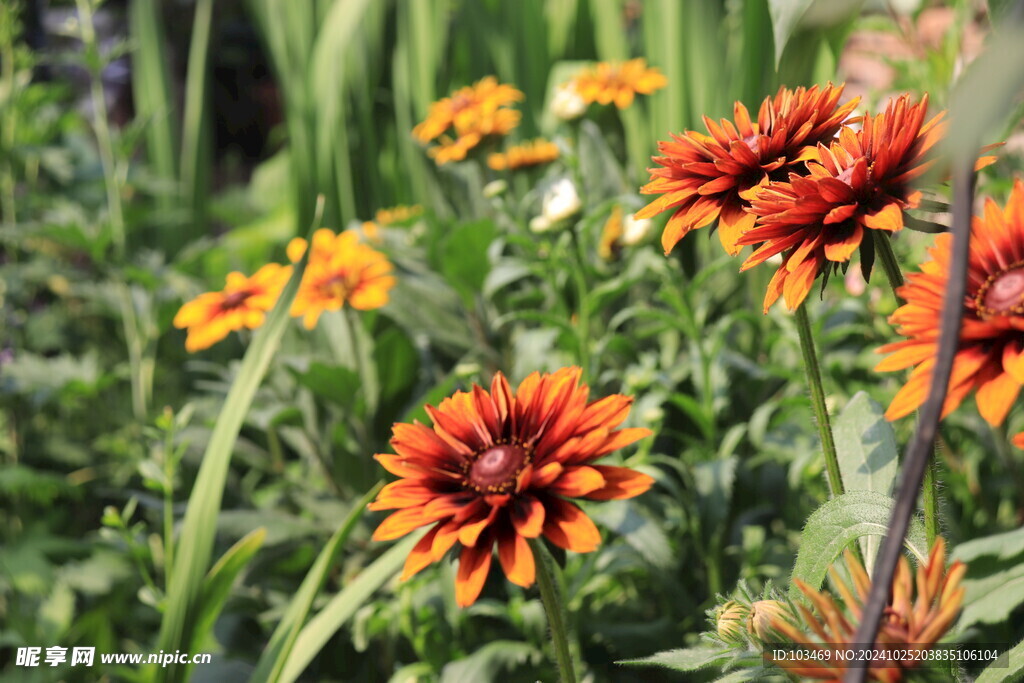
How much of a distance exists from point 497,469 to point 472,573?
0.22 feet

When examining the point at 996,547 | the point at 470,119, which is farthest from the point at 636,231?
the point at 996,547

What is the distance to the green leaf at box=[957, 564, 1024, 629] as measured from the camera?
0.65 m

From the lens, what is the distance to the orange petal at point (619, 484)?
46 centimetres

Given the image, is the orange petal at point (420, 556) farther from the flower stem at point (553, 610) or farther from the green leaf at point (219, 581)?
the green leaf at point (219, 581)

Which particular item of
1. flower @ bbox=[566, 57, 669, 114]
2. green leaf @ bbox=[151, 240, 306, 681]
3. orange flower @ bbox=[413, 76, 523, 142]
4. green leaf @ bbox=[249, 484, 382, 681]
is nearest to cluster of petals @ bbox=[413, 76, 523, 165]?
orange flower @ bbox=[413, 76, 523, 142]

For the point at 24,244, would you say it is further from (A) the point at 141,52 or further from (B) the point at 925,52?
(B) the point at 925,52

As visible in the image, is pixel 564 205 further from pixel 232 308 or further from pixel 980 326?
pixel 980 326

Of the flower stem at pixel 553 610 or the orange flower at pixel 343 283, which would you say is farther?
the orange flower at pixel 343 283

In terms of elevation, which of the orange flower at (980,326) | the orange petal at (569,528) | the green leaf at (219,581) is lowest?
the green leaf at (219,581)

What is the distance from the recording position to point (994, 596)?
669 mm

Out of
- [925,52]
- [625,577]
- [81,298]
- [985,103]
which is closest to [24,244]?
[81,298]

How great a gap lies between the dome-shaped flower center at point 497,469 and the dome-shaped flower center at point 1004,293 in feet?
0.84

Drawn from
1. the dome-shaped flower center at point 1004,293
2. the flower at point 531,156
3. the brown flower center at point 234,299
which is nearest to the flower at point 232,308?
the brown flower center at point 234,299

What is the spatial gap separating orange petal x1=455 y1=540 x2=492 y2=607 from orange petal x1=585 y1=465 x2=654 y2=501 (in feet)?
0.22
